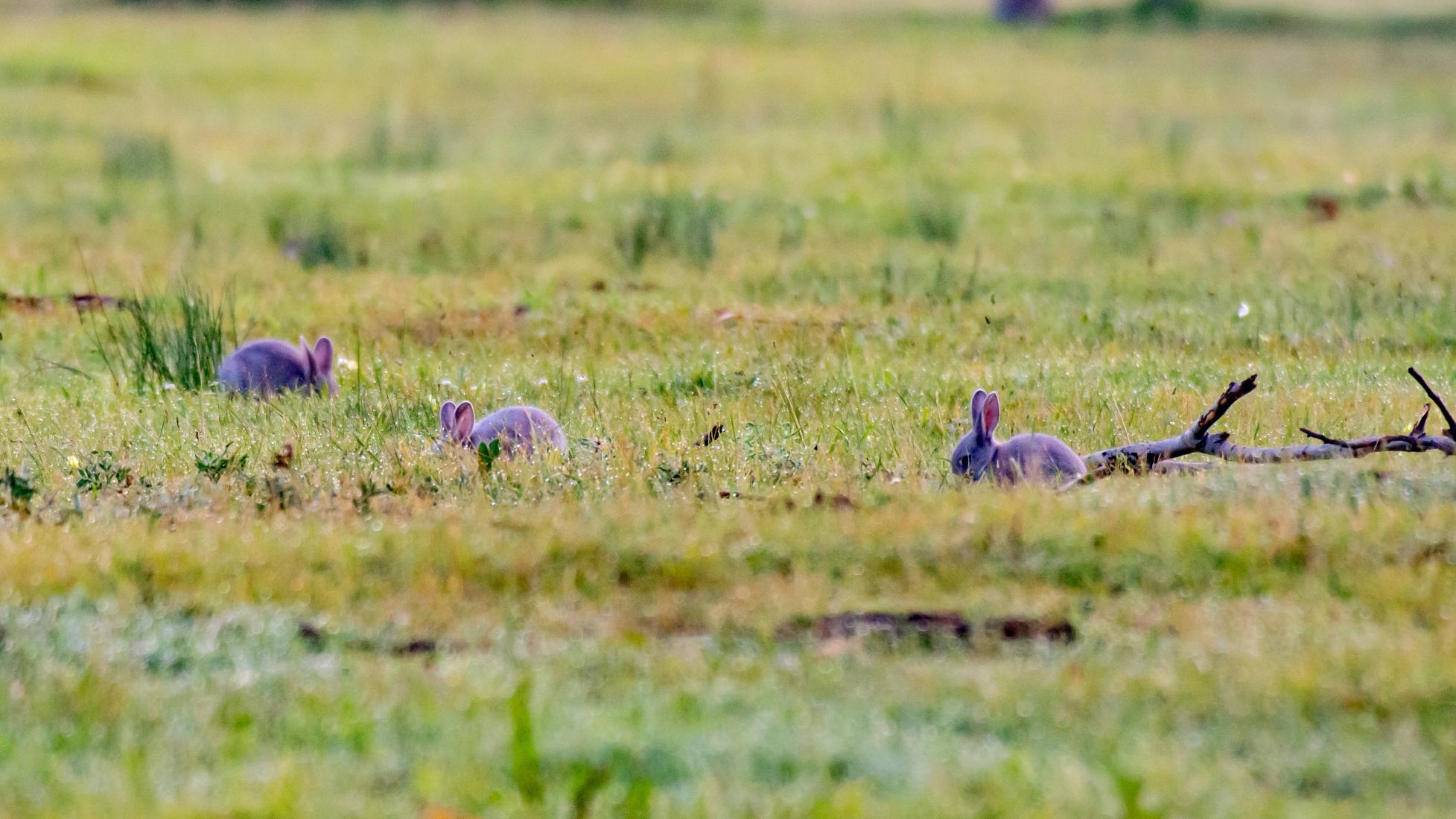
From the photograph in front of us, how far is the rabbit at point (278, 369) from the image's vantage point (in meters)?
9.50

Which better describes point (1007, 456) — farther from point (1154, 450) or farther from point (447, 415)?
point (447, 415)

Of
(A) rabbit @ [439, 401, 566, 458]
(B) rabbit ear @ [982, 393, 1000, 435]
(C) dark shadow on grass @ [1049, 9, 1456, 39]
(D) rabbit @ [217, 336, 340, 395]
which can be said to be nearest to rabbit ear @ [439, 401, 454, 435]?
(A) rabbit @ [439, 401, 566, 458]

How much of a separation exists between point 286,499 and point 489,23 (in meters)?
27.4

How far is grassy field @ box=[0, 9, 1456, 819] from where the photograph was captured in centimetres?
470

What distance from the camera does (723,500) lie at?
709 cm

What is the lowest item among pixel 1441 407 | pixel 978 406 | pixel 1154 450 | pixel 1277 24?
pixel 1154 450

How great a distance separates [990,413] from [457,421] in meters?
2.16

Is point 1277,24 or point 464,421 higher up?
point 1277,24

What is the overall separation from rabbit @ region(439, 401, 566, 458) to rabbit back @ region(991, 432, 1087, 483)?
1.75 meters

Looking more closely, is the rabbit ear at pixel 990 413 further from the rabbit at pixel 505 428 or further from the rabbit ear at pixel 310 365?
the rabbit ear at pixel 310 365

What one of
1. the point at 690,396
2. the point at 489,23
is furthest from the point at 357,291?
the point at 489,23

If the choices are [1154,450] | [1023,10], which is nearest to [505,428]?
[1154,450]

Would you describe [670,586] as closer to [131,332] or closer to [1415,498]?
[1415,498]

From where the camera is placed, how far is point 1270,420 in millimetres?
8445
